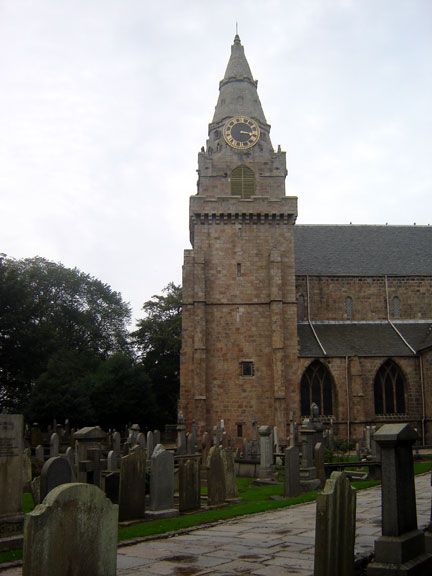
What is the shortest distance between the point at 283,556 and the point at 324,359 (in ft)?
89.9

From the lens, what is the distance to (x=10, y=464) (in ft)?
33.3

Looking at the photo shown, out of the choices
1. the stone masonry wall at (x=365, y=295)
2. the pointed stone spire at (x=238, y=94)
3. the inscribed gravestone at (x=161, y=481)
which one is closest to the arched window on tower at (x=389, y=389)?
the stone masonry wall at (x=365, y=295)

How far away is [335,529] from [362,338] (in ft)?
105

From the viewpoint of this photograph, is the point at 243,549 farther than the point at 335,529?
Yes

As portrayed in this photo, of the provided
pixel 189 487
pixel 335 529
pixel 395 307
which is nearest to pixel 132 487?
pixel 189 487

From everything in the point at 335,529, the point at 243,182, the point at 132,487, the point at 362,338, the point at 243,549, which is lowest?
the point at 243,549

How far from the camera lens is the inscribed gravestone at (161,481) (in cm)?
1268

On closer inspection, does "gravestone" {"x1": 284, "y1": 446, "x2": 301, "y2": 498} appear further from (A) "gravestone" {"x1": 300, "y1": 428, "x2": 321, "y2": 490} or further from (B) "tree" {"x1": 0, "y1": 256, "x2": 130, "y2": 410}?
(B) "tree" {"x1": 0, "y1": 256, "x2": 130, "y2": 410}

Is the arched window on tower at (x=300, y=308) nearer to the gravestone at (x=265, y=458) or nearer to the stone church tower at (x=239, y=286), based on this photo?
the stone church tower at (x=239, y=286)

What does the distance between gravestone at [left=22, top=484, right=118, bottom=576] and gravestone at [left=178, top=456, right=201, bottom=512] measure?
8.20 meters

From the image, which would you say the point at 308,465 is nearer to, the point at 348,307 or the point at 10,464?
the point at 10,464

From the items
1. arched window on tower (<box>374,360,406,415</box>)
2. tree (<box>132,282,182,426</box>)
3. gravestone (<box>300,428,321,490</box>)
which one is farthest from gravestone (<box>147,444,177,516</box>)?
tree (<box>132,282,182,426</box>)

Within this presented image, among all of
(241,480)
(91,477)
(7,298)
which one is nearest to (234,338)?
(241,480)

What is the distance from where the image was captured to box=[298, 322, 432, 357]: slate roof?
1398 inches
